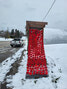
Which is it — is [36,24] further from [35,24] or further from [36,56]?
[36,56]

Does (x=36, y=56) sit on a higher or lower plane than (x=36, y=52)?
lower

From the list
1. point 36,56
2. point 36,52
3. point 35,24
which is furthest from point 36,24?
point 36,56

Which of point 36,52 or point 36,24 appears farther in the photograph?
point 36,52

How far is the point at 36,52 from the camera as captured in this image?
263 centimetres

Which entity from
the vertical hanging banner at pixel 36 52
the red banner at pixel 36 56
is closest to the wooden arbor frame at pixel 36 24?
the vertical hanging banner at pixel 36 52

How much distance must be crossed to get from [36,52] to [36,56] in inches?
6.0

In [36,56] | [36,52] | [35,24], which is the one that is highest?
[35,24]

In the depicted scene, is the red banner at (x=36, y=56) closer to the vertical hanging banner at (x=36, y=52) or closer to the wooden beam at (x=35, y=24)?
the vertical hanging banner at (x=36, y=52)

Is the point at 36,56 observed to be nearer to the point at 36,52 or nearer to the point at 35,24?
the point at 36,52

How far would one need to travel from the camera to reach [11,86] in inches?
79.3

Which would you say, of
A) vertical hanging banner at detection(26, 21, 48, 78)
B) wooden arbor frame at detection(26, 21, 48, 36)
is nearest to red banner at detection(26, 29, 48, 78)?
vertical hanging banner at detection(26, 21, 48, 78)

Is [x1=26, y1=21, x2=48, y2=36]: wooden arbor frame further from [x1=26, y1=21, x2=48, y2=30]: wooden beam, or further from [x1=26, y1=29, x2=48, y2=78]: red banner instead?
[x1=26, y1=29, x2=48, y2=78]: red banner

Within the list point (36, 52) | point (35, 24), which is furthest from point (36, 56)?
point (35, 24)

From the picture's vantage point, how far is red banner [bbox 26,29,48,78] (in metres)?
2.49
